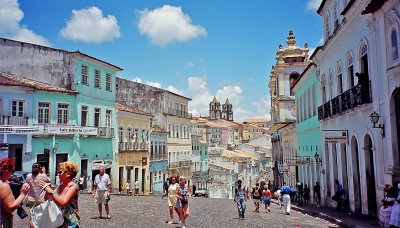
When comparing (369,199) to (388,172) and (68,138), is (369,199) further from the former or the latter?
(68,138)

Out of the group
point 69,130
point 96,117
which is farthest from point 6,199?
point 96,117

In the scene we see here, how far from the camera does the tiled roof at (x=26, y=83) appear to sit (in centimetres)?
2543

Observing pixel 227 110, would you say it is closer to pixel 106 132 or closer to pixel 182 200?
pixel 106 132

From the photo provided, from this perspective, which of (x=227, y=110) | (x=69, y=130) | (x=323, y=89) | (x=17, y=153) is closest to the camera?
(x=323, y=89)

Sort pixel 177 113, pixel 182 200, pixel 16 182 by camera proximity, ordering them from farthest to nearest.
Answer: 1. pixel 177 113
2. pixel 16 182
3. pixel 182 200

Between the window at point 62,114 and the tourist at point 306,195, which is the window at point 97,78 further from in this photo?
the tourist at point 306,195

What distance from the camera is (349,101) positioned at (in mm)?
15430

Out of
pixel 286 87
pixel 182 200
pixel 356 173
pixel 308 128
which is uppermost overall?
pixel 286 87

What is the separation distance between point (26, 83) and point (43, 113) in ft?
7.09

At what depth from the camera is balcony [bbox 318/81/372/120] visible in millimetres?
13750

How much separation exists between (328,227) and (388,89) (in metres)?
4.58

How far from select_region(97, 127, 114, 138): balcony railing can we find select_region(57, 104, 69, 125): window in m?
3.50

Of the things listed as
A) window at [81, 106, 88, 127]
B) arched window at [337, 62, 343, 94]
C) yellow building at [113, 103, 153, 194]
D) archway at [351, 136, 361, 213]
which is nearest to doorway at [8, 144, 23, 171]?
window at [81, 106, 88, 127]

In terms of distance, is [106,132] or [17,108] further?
[106,132]
